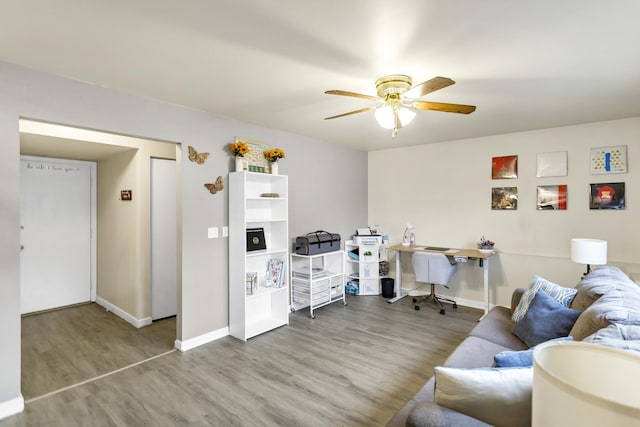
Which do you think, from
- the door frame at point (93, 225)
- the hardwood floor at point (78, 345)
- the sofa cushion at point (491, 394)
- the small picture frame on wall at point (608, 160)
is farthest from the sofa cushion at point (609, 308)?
the door frame at point (93, 225)

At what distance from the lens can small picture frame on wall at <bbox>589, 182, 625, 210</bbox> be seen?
3.65 m

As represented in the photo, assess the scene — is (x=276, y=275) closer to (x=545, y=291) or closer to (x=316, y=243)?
(x=316, y=243)

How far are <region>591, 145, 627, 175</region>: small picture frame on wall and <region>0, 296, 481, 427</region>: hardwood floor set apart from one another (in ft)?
7.95

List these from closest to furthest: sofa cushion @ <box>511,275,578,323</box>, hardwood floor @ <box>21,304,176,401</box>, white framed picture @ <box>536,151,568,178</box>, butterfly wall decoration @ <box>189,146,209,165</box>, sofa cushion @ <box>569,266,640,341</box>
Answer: sofa cushion @ <box>569,266,640,341</box> < sofa cushion @ <box>511,275,578,323</box> < hardwood floor @ <box>21,304,176,401</box> < butterfly wall decoration @ <box>189,146,209,165</box> < white framed picture @ <box>536,151,568,178</box>

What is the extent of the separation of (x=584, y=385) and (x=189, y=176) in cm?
322

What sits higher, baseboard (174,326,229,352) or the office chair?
the office chair

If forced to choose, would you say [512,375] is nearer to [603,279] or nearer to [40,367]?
[603,279]

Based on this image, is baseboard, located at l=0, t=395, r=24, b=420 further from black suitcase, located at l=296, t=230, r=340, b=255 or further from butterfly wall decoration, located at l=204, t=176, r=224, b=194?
black suitcase, located at l=296, t=230, r=340, b=255

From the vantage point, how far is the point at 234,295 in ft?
11.5

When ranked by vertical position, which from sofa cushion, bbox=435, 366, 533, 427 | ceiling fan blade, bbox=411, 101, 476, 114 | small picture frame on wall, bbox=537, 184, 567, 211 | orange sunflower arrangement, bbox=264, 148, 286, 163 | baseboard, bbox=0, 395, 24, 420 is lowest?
baseboard, bbox=0, 395, 24, 420

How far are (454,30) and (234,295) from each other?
10.0 feet

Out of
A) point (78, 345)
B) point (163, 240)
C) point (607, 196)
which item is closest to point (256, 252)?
point (163, 240)

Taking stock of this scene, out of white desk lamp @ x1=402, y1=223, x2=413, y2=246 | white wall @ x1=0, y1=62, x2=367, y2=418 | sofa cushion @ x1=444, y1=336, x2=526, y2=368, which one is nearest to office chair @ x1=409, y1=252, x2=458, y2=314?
white desk lamp @ x1=402, y1=223, x2=413, y2=246

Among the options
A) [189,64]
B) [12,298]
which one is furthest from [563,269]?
[12,298]
